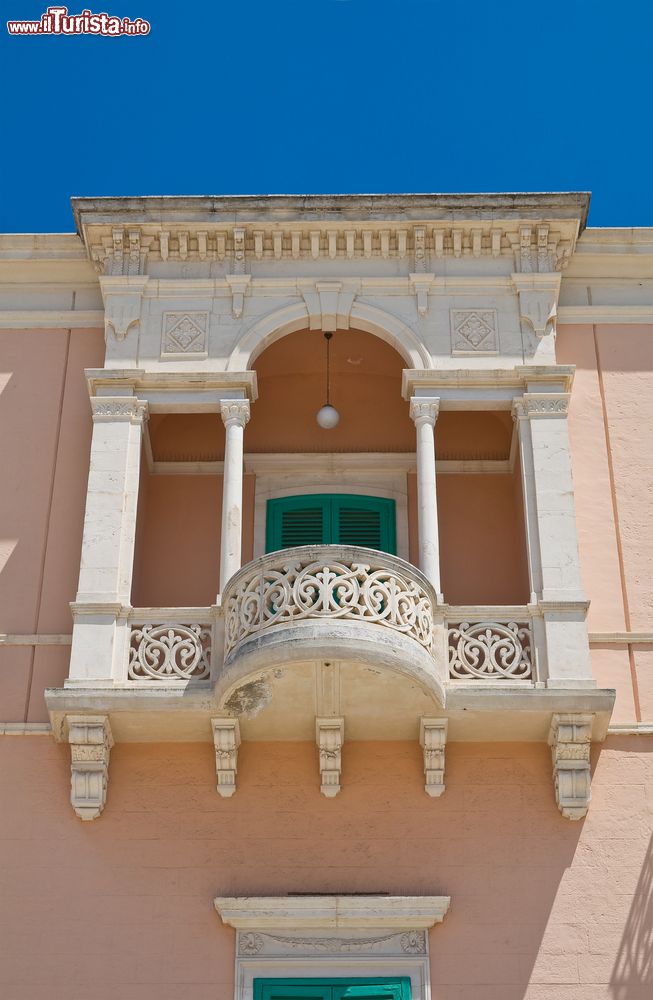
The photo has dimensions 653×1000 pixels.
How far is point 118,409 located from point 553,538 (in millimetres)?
4530

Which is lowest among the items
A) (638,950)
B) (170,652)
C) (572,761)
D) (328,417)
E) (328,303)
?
(638,950)

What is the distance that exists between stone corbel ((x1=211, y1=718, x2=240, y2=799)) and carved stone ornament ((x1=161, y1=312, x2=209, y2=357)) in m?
4.18

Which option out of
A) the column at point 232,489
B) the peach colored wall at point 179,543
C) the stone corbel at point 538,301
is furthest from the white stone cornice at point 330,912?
the stone corbel at point 538,301

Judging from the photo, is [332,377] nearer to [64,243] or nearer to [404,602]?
[64,243]

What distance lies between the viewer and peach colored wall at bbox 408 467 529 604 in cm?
1602

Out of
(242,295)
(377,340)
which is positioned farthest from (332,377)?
(242,295)

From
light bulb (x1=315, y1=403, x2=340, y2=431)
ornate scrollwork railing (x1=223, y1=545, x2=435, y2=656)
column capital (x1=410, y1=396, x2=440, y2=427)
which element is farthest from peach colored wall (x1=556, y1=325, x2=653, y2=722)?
light bulb (x1=315, y1=403, x2=340, y2=431)

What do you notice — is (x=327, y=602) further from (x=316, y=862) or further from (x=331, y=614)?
(x=316, y=862)

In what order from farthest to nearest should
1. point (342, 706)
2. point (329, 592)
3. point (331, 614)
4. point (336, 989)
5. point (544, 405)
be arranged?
point (544, 405) → point (342, 706) → point (329, 592) → point (331, 614) → point (336, 989)

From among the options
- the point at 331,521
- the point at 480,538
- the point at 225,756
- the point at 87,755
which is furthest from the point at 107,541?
the point at 480,538

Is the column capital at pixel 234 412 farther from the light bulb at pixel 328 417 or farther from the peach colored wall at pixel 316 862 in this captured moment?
the peach colored wall at pixel 316 862

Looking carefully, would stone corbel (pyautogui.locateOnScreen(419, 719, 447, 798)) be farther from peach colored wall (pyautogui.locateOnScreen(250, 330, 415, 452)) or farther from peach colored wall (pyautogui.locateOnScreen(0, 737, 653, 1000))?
peach colored wall (pyautogui.locateOnScreen(250, 330, 415, 452))

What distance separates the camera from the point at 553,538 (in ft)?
48.4

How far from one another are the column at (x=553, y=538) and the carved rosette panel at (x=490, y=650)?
0.14 metres
